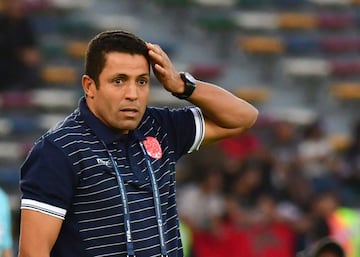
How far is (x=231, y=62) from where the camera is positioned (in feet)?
48.3

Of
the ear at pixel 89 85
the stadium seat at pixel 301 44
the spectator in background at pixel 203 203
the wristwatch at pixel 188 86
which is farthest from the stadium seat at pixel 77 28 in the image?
the ear at pixel 89 85

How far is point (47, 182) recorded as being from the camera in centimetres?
475

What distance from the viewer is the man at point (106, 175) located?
15.6ft

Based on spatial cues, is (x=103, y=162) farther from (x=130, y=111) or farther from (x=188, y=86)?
(x=188, y=86)

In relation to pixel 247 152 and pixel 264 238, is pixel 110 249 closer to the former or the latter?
pixel 264 238

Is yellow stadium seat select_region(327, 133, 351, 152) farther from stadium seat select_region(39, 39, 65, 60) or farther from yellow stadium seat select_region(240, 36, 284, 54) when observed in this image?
stadium seat select_region(39, 39, 65, 60)

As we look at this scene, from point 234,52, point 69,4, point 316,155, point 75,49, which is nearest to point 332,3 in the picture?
point 234,52

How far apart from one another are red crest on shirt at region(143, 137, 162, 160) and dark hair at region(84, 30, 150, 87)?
0.36m

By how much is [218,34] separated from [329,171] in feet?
8.41

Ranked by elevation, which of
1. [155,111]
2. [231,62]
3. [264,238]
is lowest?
[264,238]

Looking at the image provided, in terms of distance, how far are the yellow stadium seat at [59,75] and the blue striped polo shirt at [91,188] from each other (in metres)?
8.15

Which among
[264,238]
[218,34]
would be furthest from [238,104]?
[218,34]

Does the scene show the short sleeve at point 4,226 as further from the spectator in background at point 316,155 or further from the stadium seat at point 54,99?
the spectator in background at point 316,155

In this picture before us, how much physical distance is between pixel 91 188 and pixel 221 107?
0.82 meters
